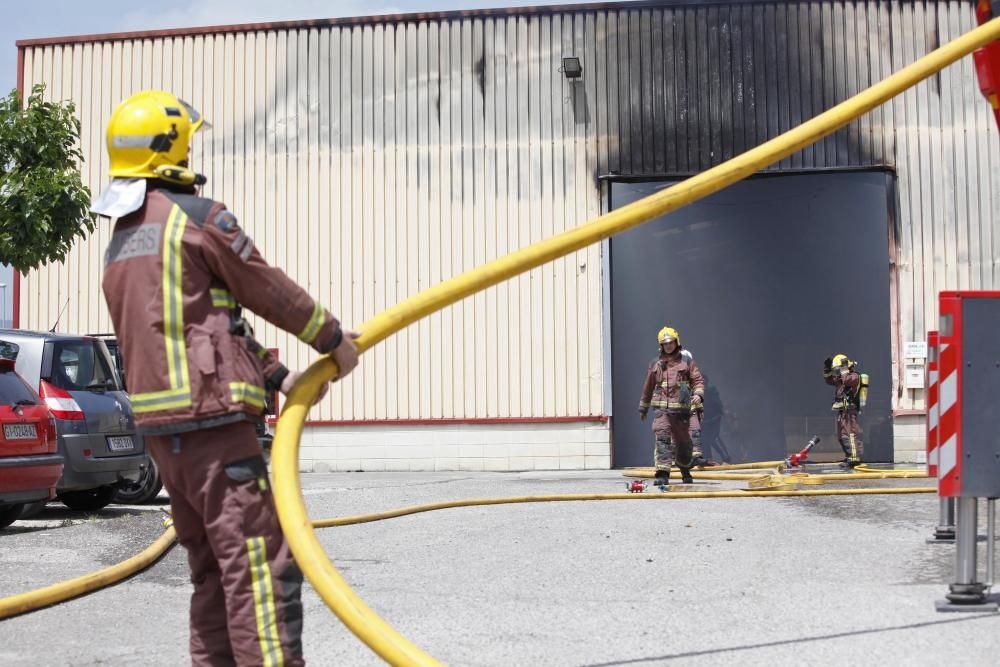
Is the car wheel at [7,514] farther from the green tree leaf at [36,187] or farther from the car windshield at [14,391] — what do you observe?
the green tree leaf at [36,187]

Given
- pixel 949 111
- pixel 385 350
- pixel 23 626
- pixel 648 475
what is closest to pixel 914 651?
pixel 23 626

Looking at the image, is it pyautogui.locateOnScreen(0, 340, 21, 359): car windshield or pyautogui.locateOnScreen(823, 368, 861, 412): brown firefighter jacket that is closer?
pyautogui.locateOnScreen(0, 340, 21, 359): car windshield

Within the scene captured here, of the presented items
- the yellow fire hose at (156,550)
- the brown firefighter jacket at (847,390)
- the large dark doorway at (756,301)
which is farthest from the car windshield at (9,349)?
the brown firefighter jacket at (847,390)

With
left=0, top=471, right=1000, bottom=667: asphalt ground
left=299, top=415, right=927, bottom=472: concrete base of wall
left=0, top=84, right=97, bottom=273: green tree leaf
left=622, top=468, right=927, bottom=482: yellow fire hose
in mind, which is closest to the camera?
left=0, top=471, right=1000, bottom=667: asphalt ground

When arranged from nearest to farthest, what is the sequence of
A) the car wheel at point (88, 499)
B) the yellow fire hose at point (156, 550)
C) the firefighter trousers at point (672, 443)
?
1. the yellow fire hose at point (156, 550)
2. the car wheel at point (88, 499)
3. the firefighter trousers at point (672, 443)

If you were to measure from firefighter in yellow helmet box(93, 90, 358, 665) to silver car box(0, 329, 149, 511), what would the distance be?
7226 millimetres

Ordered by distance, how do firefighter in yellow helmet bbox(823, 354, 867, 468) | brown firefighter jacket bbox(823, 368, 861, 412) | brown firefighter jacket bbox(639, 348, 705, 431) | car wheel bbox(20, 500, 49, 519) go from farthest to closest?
brown firefighter jacket bbox(823, 368, 861, 412) → firefighter in yellow helmet bbox(823, 354, 867, 468) → brown firefighter jacket bbox(639, 348, 705, 431) → car wheel bbox(20, 500, 49, 519)

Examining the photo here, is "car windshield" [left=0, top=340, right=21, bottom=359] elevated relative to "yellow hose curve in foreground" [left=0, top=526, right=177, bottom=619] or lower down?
elevated

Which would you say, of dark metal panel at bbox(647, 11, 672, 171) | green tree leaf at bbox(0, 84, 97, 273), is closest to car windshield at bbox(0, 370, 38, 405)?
green tree leaf at bbox(0, 84, 97, 273)

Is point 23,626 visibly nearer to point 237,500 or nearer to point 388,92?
point 237,500

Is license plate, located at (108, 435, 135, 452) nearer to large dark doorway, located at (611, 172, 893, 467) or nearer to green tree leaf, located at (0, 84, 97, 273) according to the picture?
green tree leaf, located at (0, 84, 97, 273)

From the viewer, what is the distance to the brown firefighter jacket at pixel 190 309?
3488 mm

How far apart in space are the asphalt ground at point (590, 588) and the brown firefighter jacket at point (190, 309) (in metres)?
1.72

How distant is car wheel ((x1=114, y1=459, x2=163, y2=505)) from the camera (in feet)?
39.9
